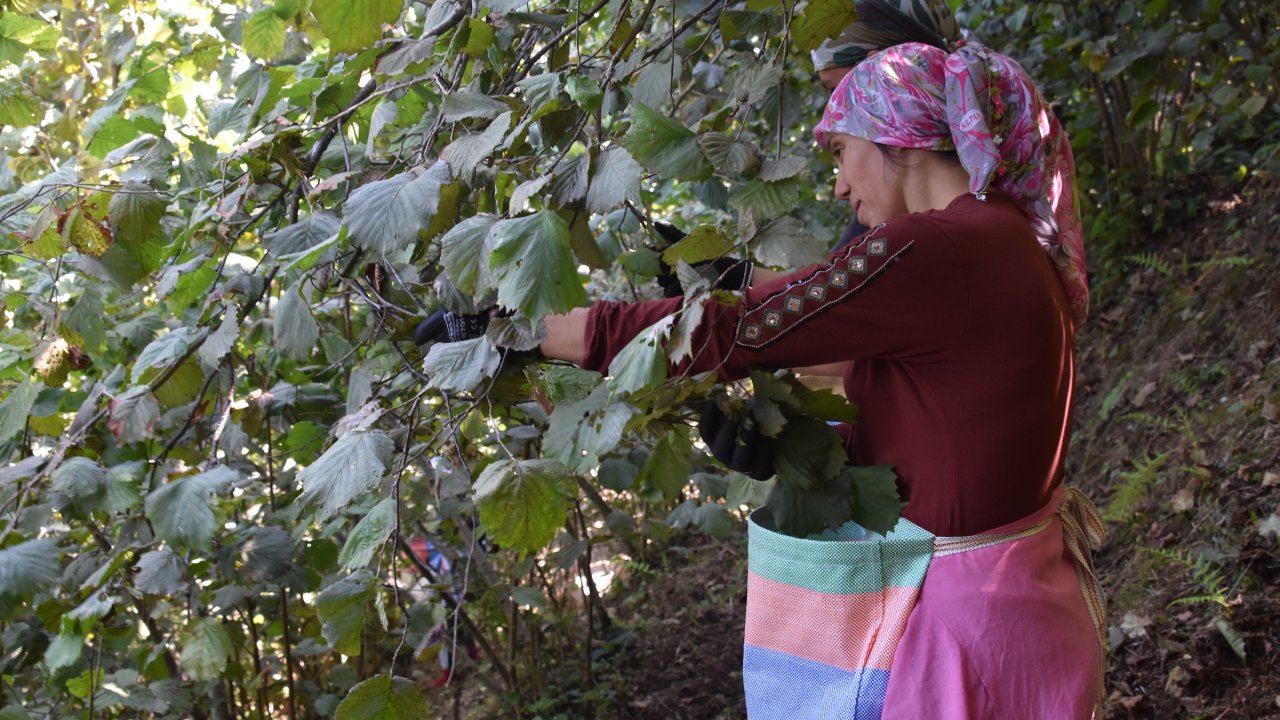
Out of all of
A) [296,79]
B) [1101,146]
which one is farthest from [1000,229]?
[1101,146]

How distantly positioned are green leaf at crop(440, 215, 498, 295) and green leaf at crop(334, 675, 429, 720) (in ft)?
1.69

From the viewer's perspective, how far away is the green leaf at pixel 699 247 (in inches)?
46.1

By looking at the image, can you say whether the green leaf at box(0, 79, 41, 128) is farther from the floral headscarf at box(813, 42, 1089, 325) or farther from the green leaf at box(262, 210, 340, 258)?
the floral headscarf at box(813, 42, 1089, 325)

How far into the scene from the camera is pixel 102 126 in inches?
86.6

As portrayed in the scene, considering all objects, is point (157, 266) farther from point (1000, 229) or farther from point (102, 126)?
point (1000, 229)

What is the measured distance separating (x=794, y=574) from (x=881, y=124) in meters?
0.66

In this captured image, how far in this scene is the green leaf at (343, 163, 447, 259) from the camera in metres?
1.18

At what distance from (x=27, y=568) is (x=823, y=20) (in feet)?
5.11

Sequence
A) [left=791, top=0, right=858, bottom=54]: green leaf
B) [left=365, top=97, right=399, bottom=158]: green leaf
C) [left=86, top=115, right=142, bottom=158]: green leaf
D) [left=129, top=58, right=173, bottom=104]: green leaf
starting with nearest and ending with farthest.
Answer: [left=791, top=0, right=858, bottom=54]: green leaf → [left=365, top=97, right=399, bottom=158]: green leaf → [left=86, top=115, right=142, bottom=158]: green leaf → [left=129, top=58, right=173, bottom=104]: green leaf

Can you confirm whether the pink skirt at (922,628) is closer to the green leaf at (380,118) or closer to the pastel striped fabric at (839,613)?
the pastel striped fabric at (839,613)

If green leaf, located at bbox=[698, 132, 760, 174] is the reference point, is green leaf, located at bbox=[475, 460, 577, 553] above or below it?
below

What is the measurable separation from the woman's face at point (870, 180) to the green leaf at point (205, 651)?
1.58 m

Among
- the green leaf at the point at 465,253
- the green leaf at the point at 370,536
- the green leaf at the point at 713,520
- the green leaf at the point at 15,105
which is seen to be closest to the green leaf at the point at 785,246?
the green leaf at the point at 465,253

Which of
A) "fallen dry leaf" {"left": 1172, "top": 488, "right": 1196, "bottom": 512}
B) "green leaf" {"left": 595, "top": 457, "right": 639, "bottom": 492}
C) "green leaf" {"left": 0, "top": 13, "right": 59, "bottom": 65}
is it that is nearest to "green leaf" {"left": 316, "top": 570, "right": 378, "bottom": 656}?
"green leaf" {"left": 595, "top": 457, "right": 639, "bottom": 492}
